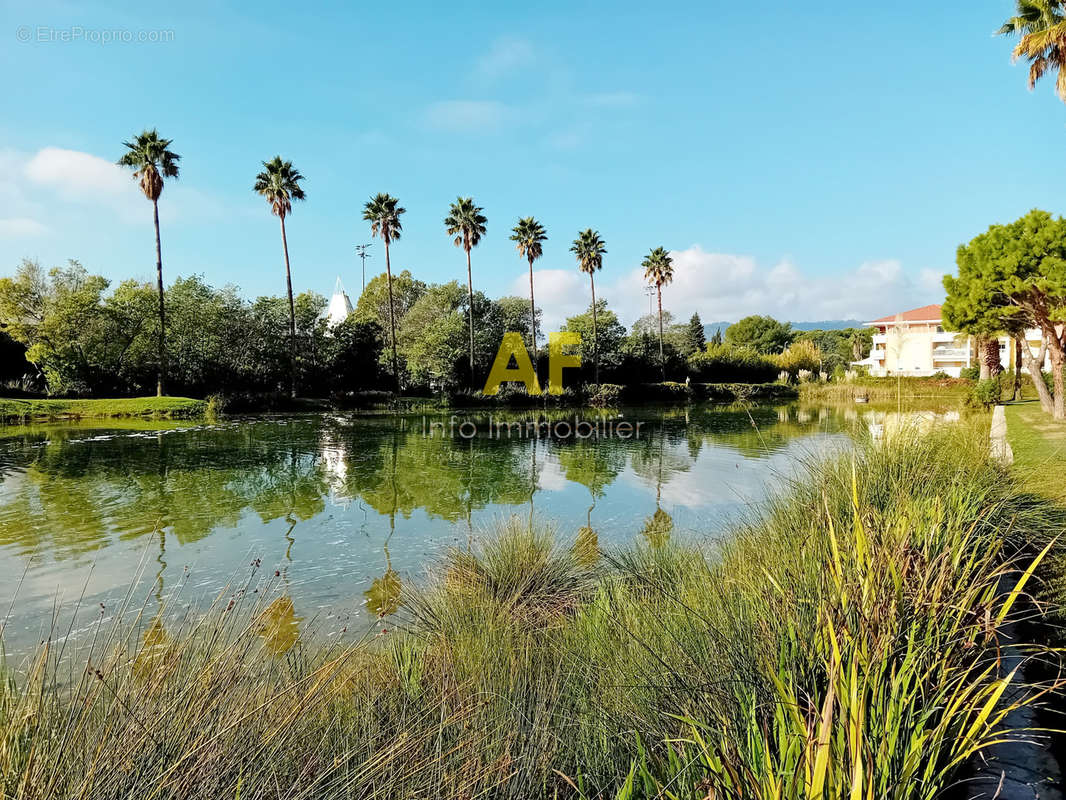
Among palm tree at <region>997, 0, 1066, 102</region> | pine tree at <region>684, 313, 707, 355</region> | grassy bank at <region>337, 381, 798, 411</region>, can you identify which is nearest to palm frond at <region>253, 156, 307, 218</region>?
grassy bank at <region>337, 381, 798, 411</region>

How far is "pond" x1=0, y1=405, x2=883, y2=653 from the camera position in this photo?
680cm

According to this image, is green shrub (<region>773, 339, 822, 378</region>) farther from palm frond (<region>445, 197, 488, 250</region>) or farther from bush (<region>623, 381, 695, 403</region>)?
palm frond (<region>445, 197, 488, 250</region>)

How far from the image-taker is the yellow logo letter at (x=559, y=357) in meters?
40.4

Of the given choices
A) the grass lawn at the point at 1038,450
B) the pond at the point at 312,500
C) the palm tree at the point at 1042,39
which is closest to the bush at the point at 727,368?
the pond at the point at 312,500

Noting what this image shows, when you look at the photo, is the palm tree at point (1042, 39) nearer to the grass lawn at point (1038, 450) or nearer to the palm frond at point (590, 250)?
the grass lawn at point (1038, 450)

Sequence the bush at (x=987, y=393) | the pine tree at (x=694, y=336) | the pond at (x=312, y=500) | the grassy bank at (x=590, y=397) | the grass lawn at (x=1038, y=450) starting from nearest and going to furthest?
the grass lawn at (x=1038, y=450) → the pond at (x=312, y=500) → the bush at (x=987, y=393) → the grassy bank at (x=590, y=397) → the pine tree at (x=694, y=336)

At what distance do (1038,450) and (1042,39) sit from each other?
10.6 meters

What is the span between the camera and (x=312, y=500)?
1153cm

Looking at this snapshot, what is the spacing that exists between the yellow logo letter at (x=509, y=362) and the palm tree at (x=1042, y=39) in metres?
27.1

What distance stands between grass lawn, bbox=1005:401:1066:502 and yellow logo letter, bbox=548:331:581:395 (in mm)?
25086

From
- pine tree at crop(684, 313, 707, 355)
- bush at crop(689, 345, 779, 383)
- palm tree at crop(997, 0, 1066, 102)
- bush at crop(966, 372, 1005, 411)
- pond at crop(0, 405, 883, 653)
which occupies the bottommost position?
pond at crop(0, 405, 883, 653)

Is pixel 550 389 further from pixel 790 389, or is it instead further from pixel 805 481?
pixel 805 481

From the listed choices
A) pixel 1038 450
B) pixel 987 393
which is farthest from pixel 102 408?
pixel 987 393

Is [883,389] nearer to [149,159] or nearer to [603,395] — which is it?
[603,395]
